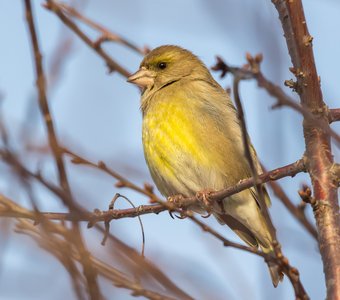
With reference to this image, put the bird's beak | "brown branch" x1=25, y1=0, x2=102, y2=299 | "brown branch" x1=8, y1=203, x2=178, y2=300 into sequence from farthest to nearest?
the bird's beak, "brown branch" x1=8, y1=203, x2=178, y2=300, "brown branch" x1=25, y1=0, x2=102, y2=299

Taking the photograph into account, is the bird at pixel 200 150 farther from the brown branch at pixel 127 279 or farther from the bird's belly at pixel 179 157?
the brown branch at pixel 127 279

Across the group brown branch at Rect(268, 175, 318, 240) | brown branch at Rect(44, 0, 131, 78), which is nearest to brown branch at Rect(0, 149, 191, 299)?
brown branch at Rect(268, 175, 318, 240)

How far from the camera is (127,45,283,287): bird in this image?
5594mm

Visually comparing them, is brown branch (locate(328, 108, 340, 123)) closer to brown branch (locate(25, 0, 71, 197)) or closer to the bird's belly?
brown branch (locate(25, 0, 71, 197))

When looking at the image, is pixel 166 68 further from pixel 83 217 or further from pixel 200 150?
pixel 83 217

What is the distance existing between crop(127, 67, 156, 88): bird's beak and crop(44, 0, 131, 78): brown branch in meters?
0.63

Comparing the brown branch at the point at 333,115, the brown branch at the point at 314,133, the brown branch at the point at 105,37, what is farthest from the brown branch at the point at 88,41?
the brown branch at the point at 333,115

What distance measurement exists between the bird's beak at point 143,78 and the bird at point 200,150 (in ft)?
0.12

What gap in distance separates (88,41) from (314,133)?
2.52 meters

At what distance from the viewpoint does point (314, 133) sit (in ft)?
10.5

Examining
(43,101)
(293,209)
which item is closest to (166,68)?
(293,209)

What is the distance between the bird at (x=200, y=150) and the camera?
220 inches

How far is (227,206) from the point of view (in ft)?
19.3

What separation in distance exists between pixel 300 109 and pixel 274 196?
230 centimetres
